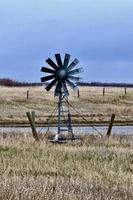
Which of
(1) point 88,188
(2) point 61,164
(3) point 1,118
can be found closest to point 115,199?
(1) point 88,188

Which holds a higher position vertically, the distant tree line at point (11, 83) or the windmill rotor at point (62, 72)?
the windmill rotor at point (62, 72)

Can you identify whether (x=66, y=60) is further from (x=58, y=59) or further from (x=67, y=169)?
(x=67, y=169)

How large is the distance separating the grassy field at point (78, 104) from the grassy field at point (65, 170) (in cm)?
2713

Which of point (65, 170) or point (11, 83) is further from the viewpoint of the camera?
point (11, 83)

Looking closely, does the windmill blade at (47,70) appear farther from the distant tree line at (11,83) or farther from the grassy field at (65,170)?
the distant tree line at (11,83)

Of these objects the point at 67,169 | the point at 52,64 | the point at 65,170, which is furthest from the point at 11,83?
the point at 65,170

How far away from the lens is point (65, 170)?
1455cm

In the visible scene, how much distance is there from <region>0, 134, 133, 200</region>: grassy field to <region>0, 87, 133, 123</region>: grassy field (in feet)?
89.0

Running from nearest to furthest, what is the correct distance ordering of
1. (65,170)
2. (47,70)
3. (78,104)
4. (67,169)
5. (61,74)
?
1. (65,170)
2. (67,169)
3. (61,74)
4. (47,70)
5. (78,104)

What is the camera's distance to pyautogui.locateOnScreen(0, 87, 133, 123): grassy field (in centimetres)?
5322

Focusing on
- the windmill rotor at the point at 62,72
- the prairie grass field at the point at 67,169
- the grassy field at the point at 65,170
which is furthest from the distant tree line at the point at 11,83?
the grassy field at the point at 65,170

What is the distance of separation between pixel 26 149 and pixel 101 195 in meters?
10.1

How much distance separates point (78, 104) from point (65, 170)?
52720 millimetres

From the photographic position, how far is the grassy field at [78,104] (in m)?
53.2
